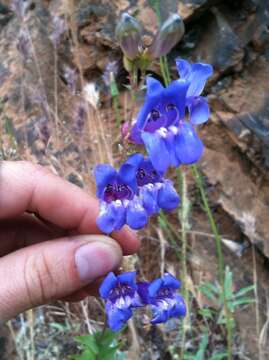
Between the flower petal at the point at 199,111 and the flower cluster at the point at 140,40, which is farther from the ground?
the flower cluster at the point at 140,40

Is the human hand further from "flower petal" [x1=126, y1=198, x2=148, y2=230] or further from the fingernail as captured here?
"flower petal" [x1=126, y1=198, x2=148, y2=230]

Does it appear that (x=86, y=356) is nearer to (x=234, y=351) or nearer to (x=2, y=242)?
(x=2, y=242)

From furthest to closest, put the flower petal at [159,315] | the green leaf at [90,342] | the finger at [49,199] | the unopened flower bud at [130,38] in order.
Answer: the finger at [49,199]
the green leaf at [90,342]
the flower petal at [159,315]
the unopened flower bud at [130,38]

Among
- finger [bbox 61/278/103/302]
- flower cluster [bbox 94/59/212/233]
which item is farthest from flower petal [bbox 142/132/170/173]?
finger [bbox 61/278/103/302]

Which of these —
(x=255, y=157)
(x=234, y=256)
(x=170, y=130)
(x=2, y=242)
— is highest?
(x=170, y=130)

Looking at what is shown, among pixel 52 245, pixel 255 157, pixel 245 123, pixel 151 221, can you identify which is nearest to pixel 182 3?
pixel 245 123

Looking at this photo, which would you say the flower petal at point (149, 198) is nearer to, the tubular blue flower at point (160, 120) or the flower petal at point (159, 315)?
the tubular blue flower at point (160, 120)

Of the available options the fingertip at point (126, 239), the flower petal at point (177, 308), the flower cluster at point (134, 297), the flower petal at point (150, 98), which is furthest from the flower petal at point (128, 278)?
the flower petal at point (150, 98)
